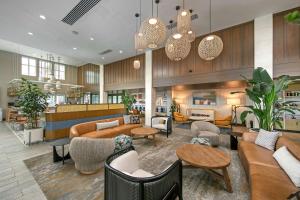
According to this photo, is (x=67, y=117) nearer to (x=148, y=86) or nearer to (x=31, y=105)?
(x=31, y=105)

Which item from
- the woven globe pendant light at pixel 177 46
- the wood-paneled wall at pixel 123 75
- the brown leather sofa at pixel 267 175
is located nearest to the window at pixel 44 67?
the wood-paneled wall at pixel 123 75

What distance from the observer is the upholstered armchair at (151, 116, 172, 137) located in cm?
554

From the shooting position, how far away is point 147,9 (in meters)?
4.26

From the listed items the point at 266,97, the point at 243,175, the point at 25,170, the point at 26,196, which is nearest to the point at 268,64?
the point at 266,97

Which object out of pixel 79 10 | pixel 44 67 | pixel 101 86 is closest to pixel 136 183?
pixel 79 10

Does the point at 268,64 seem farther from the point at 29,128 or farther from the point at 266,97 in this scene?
the point at 29,128

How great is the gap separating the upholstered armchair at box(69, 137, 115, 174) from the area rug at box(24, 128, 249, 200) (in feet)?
0.54

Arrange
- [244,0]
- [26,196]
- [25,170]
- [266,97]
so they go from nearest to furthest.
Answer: [26,196] → [25,170] → [266,97] → [244,0]

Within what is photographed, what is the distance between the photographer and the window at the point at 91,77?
37.9 feet

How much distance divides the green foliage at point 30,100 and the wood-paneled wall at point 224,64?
5.42 meters

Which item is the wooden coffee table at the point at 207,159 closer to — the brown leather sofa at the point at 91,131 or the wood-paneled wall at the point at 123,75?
the brown leather sofa at the point at 91,131

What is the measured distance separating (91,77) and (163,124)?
9.26 meters

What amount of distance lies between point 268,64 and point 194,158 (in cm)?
460

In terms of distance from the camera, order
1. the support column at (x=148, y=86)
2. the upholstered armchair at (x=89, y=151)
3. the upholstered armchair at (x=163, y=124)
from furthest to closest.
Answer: the support column at (x=148, y=86), the upholstered armchair at (x=163, y=124), the upholstered armchair at (x=89, y=151)
